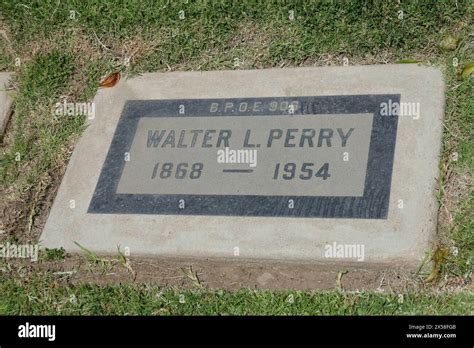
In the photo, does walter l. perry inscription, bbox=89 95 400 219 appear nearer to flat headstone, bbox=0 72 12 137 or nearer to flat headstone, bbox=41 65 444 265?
flat headstone, bbox=41 65 444 265

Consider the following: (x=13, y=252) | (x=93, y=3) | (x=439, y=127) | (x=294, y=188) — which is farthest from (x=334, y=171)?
(x=93, y=3)

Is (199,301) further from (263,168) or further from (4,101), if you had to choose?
(4,101)

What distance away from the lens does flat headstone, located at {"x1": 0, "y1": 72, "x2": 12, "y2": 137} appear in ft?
17.1

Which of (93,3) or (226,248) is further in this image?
(93,3)

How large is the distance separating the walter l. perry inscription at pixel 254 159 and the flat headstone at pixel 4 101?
0.82 metres

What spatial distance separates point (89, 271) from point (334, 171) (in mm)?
1299

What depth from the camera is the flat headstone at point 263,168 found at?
4.05 metres

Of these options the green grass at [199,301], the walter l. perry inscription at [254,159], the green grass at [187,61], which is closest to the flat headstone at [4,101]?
the green grass at [187,61]

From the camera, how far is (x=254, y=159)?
4434mm

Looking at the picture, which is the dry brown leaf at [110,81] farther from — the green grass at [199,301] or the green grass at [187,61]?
the green grass at [199,301]

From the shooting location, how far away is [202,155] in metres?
4.55

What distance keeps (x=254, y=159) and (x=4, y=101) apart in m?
1.80

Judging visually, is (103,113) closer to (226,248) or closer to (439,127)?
(226,248)

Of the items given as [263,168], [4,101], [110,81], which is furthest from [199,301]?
[4,101]
